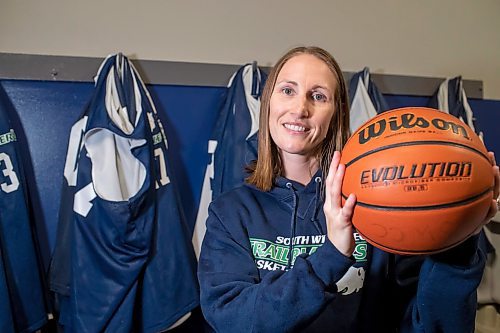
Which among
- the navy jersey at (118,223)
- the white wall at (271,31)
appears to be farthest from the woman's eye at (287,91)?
the white wall at (271,31)

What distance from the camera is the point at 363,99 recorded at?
5.52 feet

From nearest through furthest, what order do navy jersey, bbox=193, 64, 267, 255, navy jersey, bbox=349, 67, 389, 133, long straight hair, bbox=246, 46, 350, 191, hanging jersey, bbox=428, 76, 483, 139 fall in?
long straight hair, bbox=246, 46, 350, 191 < navy jersey, bbox=193, 64, 267, 255 < navy jersey, bbox=349, 67, 389, 133 < hanging jersey, bbox=428, 76, 483, 139

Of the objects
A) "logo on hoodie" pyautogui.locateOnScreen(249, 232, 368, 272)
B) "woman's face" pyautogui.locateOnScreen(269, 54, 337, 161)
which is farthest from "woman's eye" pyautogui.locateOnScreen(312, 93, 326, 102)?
"logo on hoodie" pyautogui.locateOnScreen(249, 232, 368, 272)

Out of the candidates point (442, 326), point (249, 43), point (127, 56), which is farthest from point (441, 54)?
point (442, 326)

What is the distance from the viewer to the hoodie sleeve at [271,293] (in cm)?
67

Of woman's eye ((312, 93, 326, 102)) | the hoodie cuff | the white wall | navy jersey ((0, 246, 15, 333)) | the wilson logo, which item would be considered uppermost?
the white wall

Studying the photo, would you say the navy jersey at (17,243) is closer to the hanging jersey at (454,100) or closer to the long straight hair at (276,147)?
the long straight hair at (276,147)

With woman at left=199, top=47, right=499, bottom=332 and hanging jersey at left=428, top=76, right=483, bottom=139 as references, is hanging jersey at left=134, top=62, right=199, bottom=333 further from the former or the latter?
hanging jersey at left=428, top=76, right=483, bottom=139

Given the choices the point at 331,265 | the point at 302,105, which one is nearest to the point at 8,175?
the point at 302,105

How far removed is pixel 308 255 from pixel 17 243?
98cm

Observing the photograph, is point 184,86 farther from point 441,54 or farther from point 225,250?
point 441,54

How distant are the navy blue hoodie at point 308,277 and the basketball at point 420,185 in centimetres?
8

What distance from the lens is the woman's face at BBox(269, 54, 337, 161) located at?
0.88 meters

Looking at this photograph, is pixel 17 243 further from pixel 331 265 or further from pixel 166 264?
pixel 331 265
